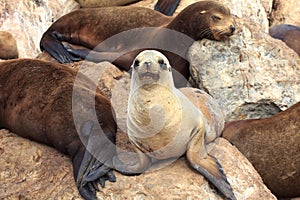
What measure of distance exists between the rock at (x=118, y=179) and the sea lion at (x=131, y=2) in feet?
11.0

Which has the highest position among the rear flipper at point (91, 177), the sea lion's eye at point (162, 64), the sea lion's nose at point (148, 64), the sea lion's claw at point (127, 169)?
the sea lion's nose at point (148, 64)

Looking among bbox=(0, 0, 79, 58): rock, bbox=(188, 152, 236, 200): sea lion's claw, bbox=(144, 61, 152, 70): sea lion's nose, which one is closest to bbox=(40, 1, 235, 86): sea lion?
bbox=(0, 0, 79, 58): rock

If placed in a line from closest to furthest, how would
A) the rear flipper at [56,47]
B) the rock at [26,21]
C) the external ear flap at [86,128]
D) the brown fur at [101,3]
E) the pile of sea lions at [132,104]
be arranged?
the pile of sea lions at [132,104]
the external ear flap at [86,128]
the rear flipper at [56,47]
the brown fur at [101,3]
the rock at [26,21]

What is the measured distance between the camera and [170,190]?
170 inches

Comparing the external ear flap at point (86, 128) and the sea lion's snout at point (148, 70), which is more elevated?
the sea lion's snout at point (148, 70)

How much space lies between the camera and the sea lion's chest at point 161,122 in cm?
415

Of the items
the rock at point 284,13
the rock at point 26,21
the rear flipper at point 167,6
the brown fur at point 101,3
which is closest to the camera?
the rear flipper at point 167,6

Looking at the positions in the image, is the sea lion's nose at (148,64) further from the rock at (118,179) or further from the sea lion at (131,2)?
the sea lion at (131,2)

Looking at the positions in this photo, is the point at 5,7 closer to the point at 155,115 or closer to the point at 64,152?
the point at 64,152

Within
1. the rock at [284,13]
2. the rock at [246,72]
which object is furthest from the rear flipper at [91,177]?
the rock at [284,13]

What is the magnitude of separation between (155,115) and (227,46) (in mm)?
2710

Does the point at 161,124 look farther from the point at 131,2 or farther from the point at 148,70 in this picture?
the point at 131,2

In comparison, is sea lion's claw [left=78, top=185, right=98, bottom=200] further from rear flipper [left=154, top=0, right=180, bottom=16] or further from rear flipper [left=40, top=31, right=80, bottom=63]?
rear flipper [left=154, top=0, right=180, bottom=16]

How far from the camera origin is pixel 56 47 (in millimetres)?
7312
